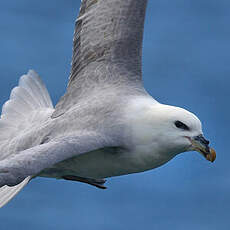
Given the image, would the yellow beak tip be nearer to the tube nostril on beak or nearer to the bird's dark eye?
the tube nostril on beak

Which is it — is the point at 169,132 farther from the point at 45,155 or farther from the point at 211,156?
the point at 45,155

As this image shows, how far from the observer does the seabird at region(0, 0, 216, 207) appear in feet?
25.2

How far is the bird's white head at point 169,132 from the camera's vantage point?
25.4 feet

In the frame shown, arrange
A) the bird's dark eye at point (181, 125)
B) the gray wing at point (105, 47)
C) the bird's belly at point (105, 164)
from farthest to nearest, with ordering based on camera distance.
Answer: the gray wing at point (105, 47) < the bird's belly at point (105, 164) < the bird's dark eye at point (181, 125)

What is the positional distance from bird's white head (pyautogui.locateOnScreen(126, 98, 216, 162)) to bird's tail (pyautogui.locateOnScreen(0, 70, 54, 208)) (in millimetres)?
1796

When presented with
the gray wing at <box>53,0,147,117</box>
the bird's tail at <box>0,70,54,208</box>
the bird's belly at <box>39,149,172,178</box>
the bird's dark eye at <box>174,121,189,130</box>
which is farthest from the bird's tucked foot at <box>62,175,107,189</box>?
the bird's dark eye at <box>174,121,189,130</box>

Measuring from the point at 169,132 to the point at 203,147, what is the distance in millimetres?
384

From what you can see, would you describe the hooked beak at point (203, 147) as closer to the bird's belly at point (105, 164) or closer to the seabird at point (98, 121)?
the seabird at point (98, 121)

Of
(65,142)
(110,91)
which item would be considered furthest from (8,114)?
(65,142)

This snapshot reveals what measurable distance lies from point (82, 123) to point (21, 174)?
137cm

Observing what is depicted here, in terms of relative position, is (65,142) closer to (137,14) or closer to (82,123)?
(82,123)

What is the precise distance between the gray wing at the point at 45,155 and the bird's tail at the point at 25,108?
1.60 metres

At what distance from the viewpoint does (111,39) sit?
30.9 feet

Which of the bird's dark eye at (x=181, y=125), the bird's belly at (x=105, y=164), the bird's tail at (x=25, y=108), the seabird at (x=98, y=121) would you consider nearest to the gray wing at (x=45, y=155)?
the seabird at (x=98, y=121)
